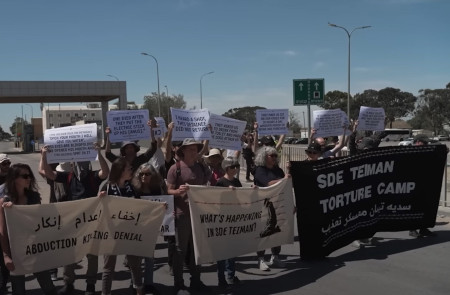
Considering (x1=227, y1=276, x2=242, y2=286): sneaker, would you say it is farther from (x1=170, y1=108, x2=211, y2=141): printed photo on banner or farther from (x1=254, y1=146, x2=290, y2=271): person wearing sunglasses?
(x1=170, y1=108, x2=211, y2=141): printed photo on banner

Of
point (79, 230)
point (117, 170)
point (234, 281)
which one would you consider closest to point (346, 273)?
point (234, 281)

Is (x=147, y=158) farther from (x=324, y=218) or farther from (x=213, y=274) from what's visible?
(x=324, y=218)

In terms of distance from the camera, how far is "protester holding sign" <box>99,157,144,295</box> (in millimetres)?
4664

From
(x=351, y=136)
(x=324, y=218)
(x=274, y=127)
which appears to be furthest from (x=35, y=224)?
(x=351, y=136)

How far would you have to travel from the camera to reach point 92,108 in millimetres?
109250

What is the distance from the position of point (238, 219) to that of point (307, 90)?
391 inches

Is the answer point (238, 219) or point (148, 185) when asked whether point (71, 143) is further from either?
point (238, 219)

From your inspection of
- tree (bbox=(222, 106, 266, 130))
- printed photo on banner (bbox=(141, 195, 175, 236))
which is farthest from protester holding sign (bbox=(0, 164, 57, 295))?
tree (bbox=(222, 106, 266, 130))

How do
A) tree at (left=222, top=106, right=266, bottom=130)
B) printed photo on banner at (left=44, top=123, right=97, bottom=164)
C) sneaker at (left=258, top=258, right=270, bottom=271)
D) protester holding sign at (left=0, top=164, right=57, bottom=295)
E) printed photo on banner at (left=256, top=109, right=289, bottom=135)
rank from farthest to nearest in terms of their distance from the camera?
tree at (left=222, top=106, right=266, bottom=130)
printed photo on banner at (left=256, top=109, right=289, bottom=135)
sneaker at (left=258, top=258, right=270, bottom=271)
printed photo on banner at (left=44, top=123, right=97, bottom=164)
protester holding sign at (left=0, top=164, right=57, bottom=295)

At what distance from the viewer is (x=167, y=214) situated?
5.20 m

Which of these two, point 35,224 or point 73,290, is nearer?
point 35,224

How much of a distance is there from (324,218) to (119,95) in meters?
46.7

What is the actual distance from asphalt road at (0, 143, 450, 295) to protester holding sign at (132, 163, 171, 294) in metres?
0.35

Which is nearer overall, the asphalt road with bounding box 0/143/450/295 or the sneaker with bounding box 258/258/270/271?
the asphalt road with bounding box 0/143/450/295
